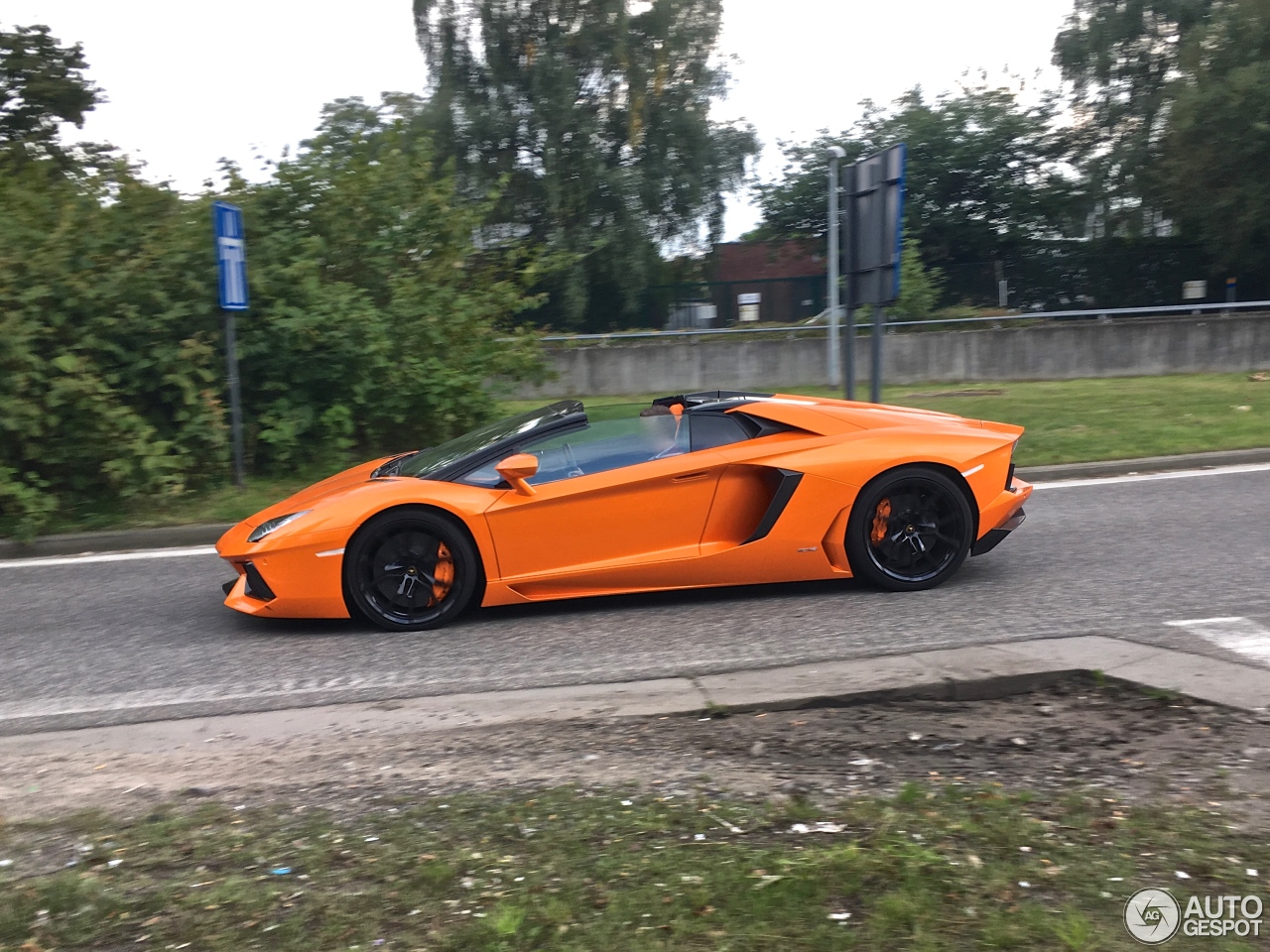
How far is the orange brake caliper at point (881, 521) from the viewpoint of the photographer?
6.27 m

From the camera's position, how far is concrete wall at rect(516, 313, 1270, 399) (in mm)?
21734

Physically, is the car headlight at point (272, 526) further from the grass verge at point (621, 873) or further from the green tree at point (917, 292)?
the green tree at point (917, 292)

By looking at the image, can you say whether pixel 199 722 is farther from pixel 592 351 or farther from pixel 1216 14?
pixel 1216 14

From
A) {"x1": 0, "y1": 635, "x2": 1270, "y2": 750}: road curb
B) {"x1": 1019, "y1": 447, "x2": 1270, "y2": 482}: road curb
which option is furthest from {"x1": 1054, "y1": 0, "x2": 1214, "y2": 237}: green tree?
{"x1": 0, "y1": 635, "x2": 1270, "y2": 750}: road curb

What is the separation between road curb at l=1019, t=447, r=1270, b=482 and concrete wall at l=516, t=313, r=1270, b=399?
1137cm

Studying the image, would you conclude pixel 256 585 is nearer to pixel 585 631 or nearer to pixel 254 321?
pixel 585 631

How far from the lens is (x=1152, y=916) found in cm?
269

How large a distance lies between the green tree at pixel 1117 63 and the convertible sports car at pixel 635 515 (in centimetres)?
2829

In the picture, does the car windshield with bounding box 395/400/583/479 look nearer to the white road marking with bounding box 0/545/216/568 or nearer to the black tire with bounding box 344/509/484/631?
the black tire with bounding box 344/509/484/631

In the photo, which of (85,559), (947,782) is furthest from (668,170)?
(947,782)

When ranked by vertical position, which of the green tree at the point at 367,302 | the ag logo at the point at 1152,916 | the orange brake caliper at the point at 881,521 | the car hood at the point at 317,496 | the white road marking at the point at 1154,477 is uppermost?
the green tree at the point at 367,302

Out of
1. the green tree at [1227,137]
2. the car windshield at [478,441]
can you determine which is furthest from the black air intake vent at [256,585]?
the green tree at [1227,137]

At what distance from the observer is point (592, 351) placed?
2348cm

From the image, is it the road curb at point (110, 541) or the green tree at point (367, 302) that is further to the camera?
A: the green tree at point (367, 302)
